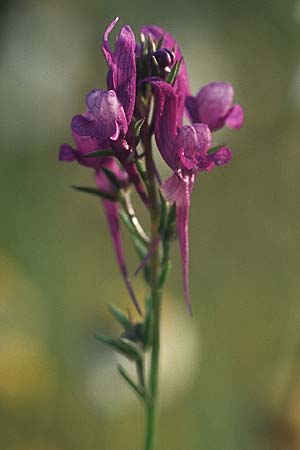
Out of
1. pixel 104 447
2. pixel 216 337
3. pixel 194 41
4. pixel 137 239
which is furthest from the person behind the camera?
pixel 194 41

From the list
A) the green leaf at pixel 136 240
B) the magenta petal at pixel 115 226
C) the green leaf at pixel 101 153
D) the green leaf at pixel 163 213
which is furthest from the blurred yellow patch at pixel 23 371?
the green leaf at pixel 101 153

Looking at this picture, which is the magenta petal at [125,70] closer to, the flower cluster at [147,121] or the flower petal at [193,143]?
the flower cluster at [147,121]

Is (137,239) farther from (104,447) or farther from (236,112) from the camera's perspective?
(104,447)

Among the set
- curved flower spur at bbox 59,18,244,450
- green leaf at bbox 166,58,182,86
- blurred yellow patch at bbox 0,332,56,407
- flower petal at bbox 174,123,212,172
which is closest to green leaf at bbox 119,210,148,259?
curved flower spur at bbox 59,18,244,450

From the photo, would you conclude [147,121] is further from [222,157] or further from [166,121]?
[222,157]

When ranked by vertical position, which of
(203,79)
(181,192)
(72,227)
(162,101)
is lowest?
(72,227)

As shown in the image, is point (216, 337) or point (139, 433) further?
point (216, 337)

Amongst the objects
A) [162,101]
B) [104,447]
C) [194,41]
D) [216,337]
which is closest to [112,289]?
[216,337]
